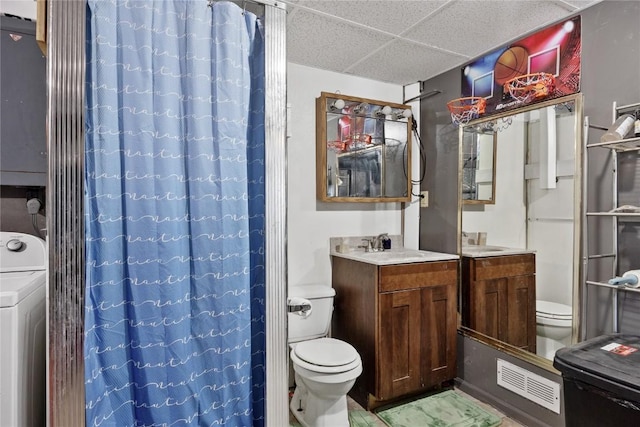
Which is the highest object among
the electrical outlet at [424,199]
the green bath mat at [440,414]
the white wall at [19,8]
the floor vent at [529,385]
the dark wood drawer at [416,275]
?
the white wall at [19,8]

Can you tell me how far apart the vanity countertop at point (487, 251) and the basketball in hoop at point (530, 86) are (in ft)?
3.23

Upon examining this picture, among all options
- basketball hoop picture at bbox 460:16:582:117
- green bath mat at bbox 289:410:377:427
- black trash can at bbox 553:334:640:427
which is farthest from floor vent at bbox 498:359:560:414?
basketball hoop picture at bbox 460:16:582:117

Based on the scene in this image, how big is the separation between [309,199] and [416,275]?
990 mm

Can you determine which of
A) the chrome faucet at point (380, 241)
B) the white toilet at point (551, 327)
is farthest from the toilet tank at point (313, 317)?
the white toilet at point (551, 327)

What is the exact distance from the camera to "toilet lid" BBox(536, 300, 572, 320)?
6.51ft

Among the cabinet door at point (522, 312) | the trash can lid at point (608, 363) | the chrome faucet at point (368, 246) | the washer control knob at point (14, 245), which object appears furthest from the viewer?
the chrome faucet at point (368, 246)

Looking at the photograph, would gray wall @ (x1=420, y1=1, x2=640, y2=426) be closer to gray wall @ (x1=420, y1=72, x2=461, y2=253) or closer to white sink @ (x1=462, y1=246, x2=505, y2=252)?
white sink @ (x1=462, y1=246, x2=505, y2=252)

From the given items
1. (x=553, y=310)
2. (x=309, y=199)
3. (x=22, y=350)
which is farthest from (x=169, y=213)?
(x=553, y=310)

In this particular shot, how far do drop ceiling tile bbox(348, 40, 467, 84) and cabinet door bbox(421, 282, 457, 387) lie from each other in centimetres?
166

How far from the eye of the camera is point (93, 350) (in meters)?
1.01

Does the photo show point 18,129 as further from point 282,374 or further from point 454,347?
point 454,347

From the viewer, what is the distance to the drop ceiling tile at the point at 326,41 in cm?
204

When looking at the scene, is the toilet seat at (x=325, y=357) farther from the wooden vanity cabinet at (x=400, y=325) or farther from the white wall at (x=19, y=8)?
the white wall at (x=19, y=8)

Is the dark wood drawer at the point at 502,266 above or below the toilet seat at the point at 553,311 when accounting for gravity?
above
